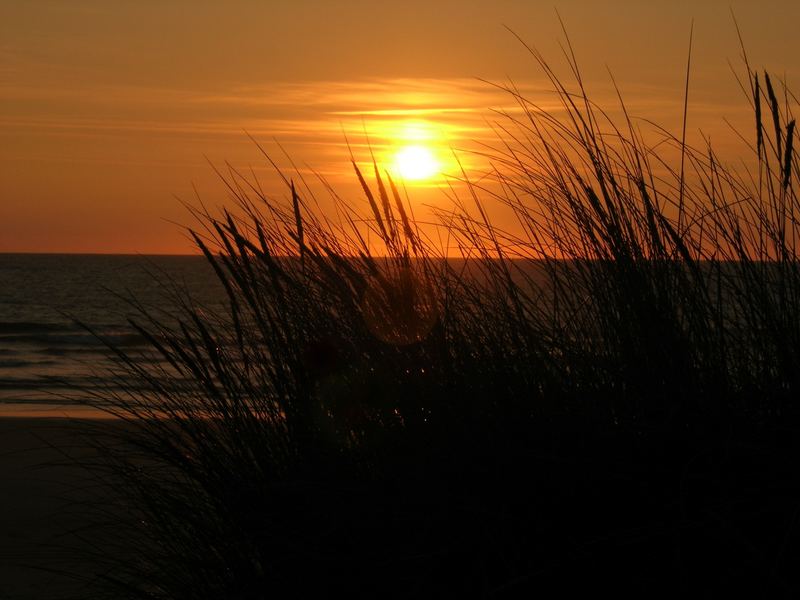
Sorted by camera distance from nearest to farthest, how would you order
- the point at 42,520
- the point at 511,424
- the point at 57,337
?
the point at 511,424 < the point at 42,520 < the point at 57,337

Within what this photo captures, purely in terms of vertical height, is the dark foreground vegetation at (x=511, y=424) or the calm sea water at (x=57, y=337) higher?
the calm sea water at (x=57, y=337)

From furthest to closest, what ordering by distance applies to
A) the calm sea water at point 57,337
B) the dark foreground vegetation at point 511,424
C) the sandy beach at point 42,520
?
1. the calm sea water at point 57,337
2. the sandy beach at point 42,520
3. the dark foreground vegetation at point 511,424

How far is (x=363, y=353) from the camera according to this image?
2240mm

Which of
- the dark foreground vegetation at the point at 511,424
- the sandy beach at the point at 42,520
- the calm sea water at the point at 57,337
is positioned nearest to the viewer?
the dark foreground vegetation at the point at 511,424

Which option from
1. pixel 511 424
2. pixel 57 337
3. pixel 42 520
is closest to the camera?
pixel 511 424

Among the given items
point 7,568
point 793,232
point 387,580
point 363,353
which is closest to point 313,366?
point 363,353

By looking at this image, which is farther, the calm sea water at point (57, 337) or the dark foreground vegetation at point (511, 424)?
the calm sea water at point (57, 337)

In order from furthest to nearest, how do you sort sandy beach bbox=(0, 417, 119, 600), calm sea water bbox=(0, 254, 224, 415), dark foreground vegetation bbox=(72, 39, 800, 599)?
calm sea water bbox=(0, 254, 224, 415) → sandy beach bbox=(0, 417, 119, 600) → dark foreground vegetation bbox=(72, 39, 800, 599)

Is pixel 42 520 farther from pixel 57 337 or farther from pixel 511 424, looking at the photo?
pixel 57 337

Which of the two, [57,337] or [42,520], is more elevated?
[57,337]

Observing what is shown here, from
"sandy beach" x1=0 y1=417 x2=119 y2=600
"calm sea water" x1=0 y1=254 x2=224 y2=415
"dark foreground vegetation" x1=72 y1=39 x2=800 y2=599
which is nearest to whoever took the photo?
"dark foreground vegetation" x1=72 y1=39 x2=800 y2=599

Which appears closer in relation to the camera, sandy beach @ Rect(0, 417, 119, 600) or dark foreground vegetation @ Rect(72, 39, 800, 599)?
dark foreground vegetation @ Rect(72, 39, 800, 599)

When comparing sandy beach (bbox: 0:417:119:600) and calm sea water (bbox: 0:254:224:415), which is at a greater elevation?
calm sea water (bbox: 0:254:224:415)

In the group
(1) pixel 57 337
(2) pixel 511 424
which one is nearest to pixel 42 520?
A: (2) pixel 511 424
